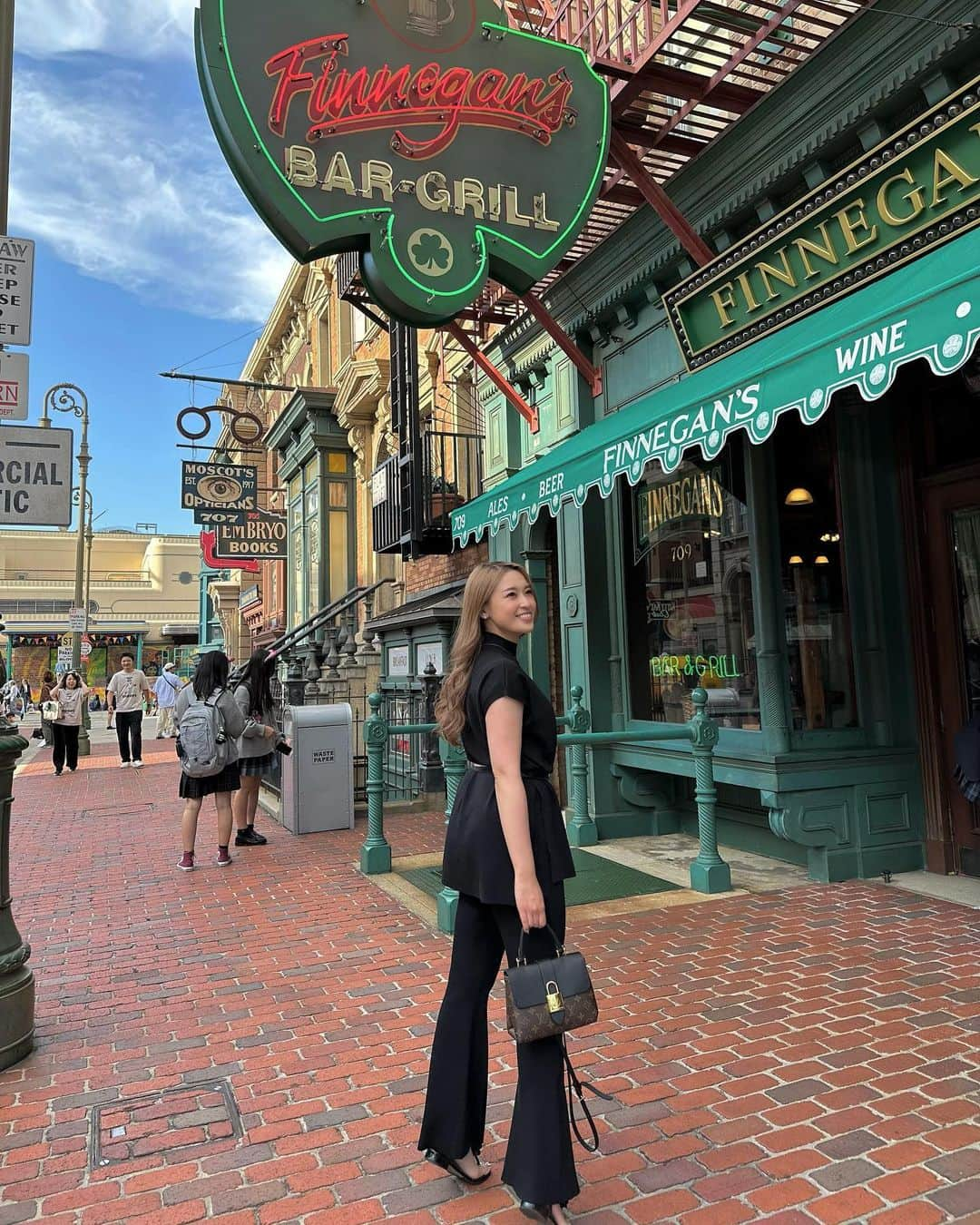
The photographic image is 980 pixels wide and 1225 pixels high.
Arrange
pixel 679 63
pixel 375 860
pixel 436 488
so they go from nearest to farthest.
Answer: pixel 679 63
pixel 375 860
pixel 436 488

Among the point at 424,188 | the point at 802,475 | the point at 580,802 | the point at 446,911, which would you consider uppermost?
the point at 424,188

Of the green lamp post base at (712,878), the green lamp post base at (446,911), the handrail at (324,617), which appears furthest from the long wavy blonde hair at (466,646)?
the handrail at (324,617)

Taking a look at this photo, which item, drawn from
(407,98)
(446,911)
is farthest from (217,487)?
(446,911)

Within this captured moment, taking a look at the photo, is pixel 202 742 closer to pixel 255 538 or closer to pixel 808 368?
pixel 808 368

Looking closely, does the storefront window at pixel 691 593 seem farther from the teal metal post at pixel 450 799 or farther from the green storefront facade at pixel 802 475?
the teal metal post at pixel 450 799

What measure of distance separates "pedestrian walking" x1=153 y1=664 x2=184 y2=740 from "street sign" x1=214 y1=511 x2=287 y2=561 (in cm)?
270

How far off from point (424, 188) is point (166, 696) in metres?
14.7

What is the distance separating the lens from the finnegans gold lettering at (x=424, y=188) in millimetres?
4949

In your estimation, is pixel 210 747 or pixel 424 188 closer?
pixel 424 188

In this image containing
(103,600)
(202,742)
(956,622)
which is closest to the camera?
(956,622)

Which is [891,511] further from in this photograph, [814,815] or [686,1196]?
[686,1196]

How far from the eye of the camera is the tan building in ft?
166

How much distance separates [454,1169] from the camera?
2574 mm

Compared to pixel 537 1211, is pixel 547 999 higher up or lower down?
higher up
